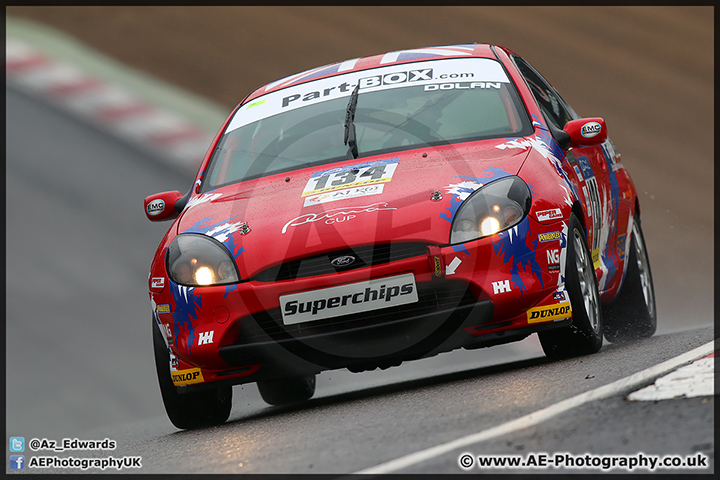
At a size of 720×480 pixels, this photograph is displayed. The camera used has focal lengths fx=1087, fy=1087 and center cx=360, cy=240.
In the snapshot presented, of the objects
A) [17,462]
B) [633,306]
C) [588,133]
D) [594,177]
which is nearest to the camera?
[17,462]

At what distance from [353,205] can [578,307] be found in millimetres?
1025

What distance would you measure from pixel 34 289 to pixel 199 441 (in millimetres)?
5723

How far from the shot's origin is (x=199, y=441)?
4.21 metres

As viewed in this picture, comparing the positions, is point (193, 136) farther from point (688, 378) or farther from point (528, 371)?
point (688, 378)

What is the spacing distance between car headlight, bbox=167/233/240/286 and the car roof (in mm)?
1697

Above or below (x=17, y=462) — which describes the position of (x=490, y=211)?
above

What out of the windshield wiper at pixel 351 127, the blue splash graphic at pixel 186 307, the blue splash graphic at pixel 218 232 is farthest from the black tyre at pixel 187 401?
the windshield wiper at pixel 351 127

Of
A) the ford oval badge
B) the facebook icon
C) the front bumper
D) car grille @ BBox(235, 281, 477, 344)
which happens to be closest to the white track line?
the front bumper

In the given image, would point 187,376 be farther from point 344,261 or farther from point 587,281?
point 587,281

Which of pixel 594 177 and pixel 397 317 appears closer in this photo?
pixel 397 317

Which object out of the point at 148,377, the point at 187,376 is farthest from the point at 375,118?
the point at 148,377

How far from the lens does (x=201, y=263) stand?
4527 millimetres

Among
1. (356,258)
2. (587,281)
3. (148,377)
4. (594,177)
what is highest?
(356,258)

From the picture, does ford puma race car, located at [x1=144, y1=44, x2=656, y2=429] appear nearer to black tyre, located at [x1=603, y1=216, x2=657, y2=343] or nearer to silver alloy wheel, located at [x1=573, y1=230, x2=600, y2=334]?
silver alloy wheel, located at [x1=573, y1=230, x2=600, y2=334]
